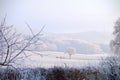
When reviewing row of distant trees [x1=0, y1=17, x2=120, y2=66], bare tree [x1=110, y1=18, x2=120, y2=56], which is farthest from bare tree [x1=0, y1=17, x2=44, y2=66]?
bare tree [x1=110, y1=18, x2=120, y2=56]

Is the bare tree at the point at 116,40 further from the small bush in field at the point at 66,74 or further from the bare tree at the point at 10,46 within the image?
the bare tree at the point at 10,46

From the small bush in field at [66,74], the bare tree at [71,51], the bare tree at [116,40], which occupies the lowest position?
the small bush in field at [66,74]

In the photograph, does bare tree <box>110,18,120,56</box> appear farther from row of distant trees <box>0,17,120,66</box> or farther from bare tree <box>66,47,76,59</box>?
row of distant trees <box>0,17,120,66</box>

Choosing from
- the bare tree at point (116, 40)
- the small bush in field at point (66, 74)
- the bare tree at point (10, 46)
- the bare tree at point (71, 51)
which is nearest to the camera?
the bare tree at point (10, 46)

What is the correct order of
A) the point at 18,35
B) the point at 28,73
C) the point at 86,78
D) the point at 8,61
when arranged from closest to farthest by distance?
the point at 8,61 → the point at 18,35 → the point at 28,73 → the point at 86,78

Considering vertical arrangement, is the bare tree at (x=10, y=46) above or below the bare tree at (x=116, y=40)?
below

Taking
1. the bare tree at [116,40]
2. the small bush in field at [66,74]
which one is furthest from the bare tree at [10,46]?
the bare tree at [116,40]

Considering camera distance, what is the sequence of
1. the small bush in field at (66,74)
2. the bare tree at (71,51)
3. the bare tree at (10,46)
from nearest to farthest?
the bare tree at (10,46), the small bush in field at (66,74), the bare tree at (71,51)

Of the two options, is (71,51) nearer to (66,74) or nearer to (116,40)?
(66,74)

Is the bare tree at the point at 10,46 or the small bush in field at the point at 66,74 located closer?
the bare tree at the point at 10,46

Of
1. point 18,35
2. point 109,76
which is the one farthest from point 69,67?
point 18,35

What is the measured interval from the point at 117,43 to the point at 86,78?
504cm

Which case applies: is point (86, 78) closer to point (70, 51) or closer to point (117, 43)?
point (70, 51)

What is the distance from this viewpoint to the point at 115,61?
18.5ft
